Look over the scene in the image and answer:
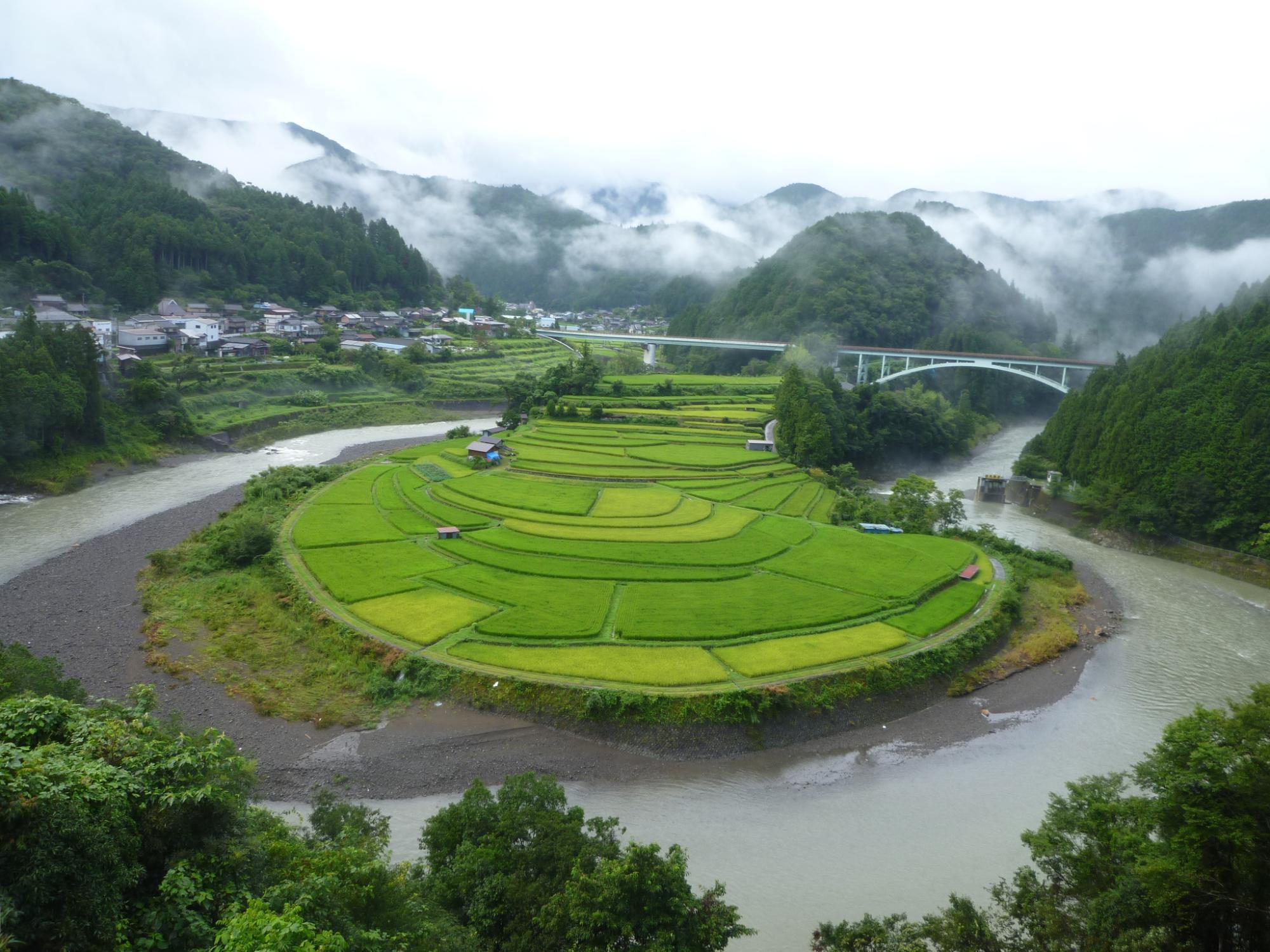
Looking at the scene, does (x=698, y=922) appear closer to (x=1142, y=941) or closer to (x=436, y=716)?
(x=1142, y=941)

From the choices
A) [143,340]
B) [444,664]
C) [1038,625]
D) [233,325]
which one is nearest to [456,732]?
[444,664]

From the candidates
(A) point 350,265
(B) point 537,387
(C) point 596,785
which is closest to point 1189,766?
(C) point 596,785

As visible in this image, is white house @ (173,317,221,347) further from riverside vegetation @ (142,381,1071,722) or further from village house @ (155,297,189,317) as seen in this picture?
riverside vegetation @ (142,381,1071,722)

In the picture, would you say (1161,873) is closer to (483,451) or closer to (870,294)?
(483,451)

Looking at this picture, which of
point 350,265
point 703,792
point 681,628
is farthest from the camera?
point 350,265

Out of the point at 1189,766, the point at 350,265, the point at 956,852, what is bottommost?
the point at 956,852

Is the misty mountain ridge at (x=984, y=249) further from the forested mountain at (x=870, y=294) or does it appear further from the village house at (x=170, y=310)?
the village house at (x=170, y=310)
